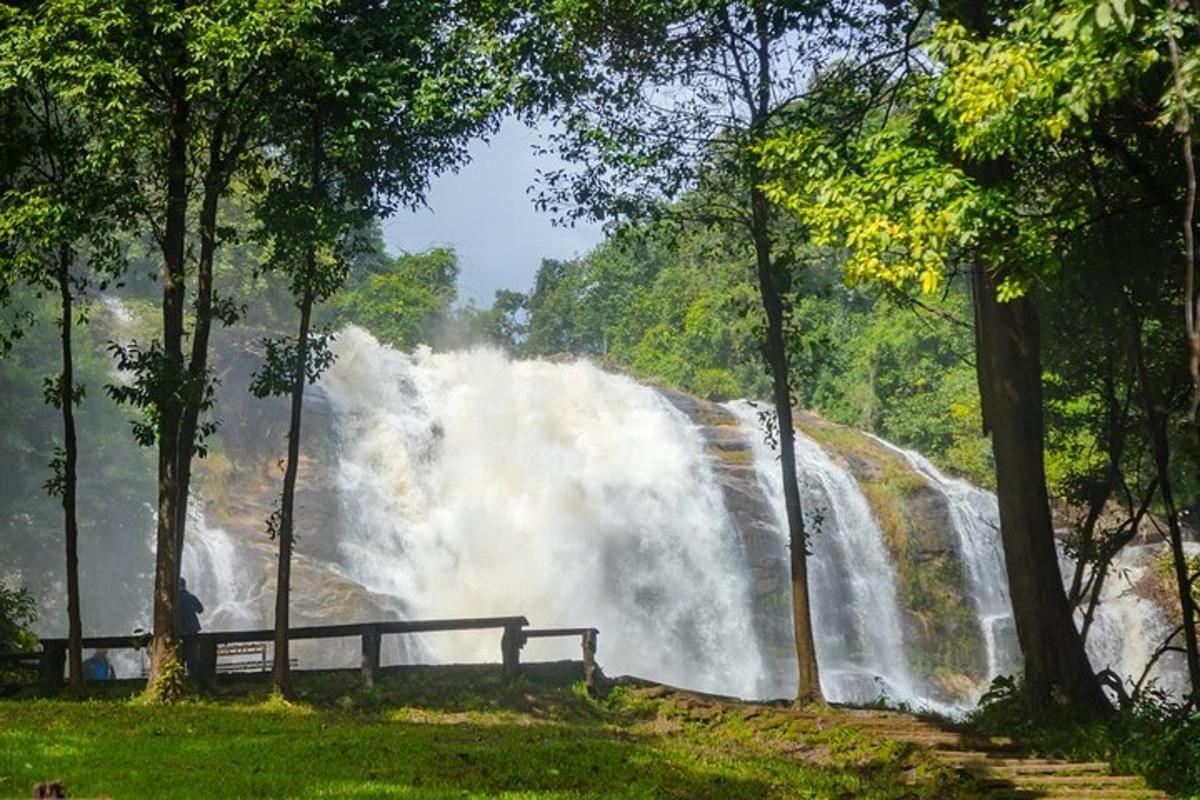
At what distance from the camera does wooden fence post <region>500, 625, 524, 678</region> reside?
19531 mm

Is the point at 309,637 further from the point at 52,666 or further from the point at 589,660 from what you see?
the point at 589,660

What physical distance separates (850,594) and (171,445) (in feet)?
77.0

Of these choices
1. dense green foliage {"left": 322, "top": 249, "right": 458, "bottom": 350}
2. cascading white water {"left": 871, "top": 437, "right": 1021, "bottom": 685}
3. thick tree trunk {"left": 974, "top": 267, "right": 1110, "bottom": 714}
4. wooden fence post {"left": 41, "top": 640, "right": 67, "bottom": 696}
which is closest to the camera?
thick tree trunk {"left": 974, "top": 267, "right": 1110, "bottom": 714}

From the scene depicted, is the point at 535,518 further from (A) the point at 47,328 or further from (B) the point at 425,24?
(B) the point at 425,24

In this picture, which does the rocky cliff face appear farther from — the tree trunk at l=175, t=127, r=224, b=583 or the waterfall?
the tree trunk at l=175, t=127, r=224, b=583

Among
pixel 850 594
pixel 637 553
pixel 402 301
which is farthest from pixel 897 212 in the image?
→ pixel 402 301

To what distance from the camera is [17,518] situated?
39906 mm

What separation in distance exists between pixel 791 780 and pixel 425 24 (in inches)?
500

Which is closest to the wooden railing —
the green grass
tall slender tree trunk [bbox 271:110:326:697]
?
the green grass

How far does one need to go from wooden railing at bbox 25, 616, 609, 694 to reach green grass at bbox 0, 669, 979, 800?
41cm

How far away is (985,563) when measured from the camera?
36875 mm

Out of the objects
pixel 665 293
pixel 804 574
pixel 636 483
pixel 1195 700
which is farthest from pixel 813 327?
pixel 1195 700

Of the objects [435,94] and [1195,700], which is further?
[435,94]

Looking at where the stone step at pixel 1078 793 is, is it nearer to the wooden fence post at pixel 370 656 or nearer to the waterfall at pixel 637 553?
the wooden fence post at pixel 370 656
